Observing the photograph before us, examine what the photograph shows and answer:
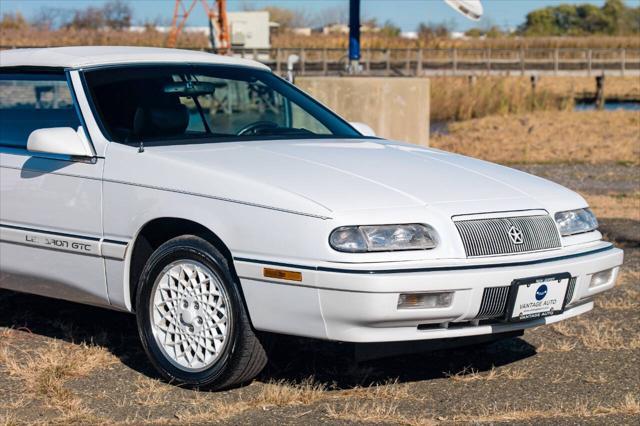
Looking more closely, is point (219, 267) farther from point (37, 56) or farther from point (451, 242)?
point (37, 56)

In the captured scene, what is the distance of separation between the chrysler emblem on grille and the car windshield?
1473 millimetres

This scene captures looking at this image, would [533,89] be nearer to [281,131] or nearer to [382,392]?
[281,131]

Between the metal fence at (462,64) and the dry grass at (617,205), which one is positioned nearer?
the dry grass at (617,205)

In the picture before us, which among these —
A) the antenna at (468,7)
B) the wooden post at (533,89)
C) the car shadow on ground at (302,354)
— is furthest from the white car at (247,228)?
the wooden post at (533,89)

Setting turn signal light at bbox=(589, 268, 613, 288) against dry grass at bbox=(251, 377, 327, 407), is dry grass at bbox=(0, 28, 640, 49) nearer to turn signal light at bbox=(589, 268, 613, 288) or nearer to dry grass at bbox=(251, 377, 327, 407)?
turn signal light at bbox=(589, 268, 613, 288)

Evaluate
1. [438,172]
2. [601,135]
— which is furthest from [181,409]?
[601,135]

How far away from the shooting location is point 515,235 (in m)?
5.00

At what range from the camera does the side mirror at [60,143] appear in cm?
550

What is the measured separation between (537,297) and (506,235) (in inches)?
11.4

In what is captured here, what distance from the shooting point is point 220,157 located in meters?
5.34

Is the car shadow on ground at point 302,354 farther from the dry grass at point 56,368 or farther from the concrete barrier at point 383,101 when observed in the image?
the concrete barrier at point 383,101

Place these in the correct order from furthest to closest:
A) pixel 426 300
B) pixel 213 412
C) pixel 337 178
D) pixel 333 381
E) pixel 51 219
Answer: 1. pixel 51 219
2. pixel 333 381
3. pixel 337 178
4. pixel 213 412
5. pixel 426 300

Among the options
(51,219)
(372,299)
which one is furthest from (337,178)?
(51,219)

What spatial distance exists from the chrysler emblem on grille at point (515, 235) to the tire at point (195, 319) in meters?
1.15
